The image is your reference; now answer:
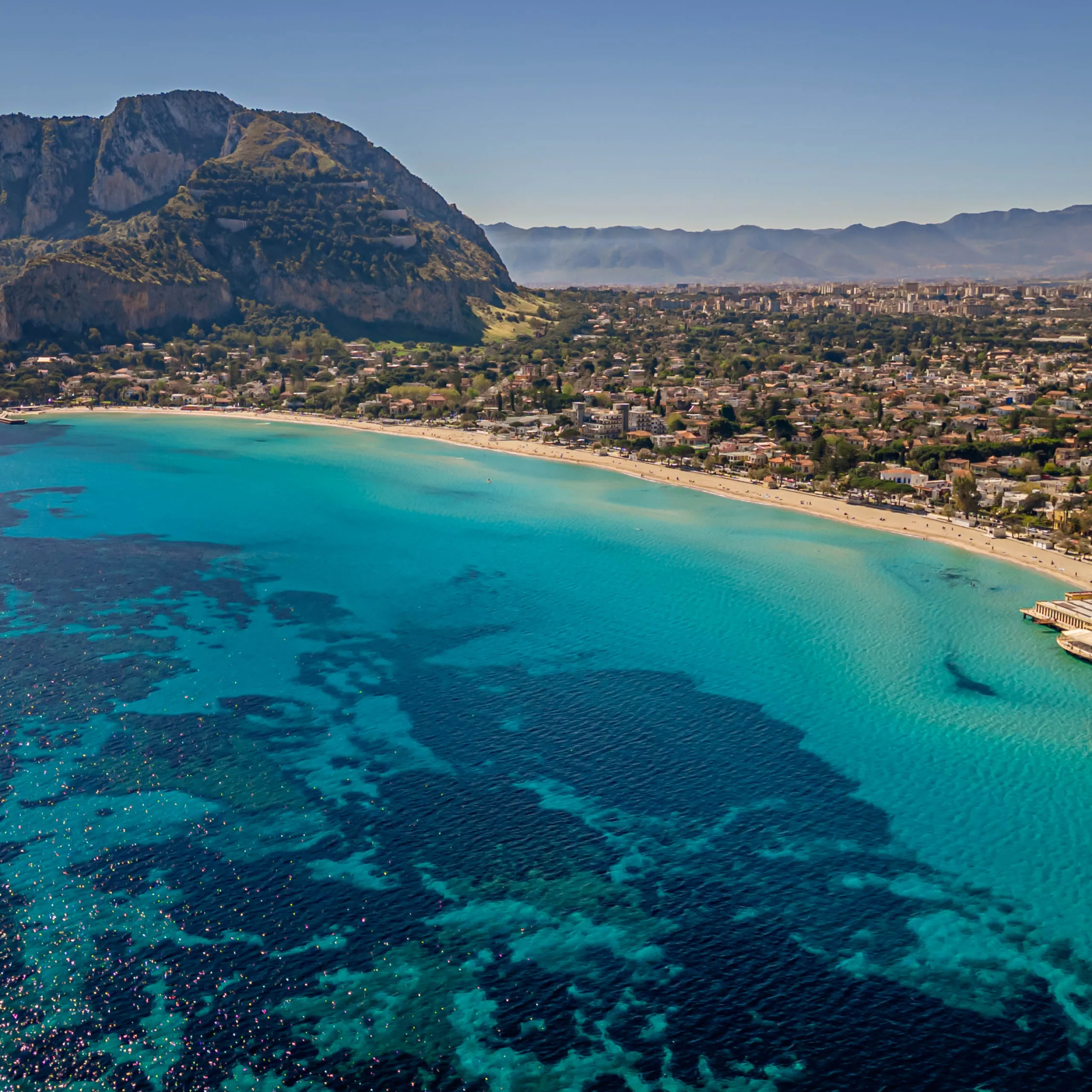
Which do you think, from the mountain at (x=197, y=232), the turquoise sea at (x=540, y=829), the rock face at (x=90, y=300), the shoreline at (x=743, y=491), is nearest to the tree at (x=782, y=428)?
the shoreline at (x=743, y=491)

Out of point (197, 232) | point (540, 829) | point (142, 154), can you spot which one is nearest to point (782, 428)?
point (540, 829)

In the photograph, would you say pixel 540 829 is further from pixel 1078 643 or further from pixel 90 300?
pixel 90 300

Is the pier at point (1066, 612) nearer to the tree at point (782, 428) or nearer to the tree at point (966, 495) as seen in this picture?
the tree at point (966, 495)

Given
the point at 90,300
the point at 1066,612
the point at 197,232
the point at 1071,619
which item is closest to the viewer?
the point at 1071,619

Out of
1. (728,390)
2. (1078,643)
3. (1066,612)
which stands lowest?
(1078,643)

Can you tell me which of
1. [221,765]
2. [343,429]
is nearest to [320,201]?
[343,429]

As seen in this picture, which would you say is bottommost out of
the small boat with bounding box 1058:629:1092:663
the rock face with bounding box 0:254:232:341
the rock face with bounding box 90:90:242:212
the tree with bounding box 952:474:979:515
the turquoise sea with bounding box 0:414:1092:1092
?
the turquoise sea with bounding box 0:414:1092:1092

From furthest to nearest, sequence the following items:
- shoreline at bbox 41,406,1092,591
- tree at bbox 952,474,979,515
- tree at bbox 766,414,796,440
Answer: tree at bbox 766,414,796,440, tree at bbox 952,474,979,515, shoreline at bbox 41,406,1092,591

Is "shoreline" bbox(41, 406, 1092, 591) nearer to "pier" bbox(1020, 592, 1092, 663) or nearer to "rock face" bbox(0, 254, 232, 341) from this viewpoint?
"pier" bbox(1020, 592, 1092, 663)

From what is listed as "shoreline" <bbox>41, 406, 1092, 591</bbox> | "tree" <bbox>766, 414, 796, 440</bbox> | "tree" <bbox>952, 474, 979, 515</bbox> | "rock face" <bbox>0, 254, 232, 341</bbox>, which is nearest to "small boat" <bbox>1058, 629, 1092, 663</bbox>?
"shoreline" <bbox>41, 406, 1092, 591</bbox>
